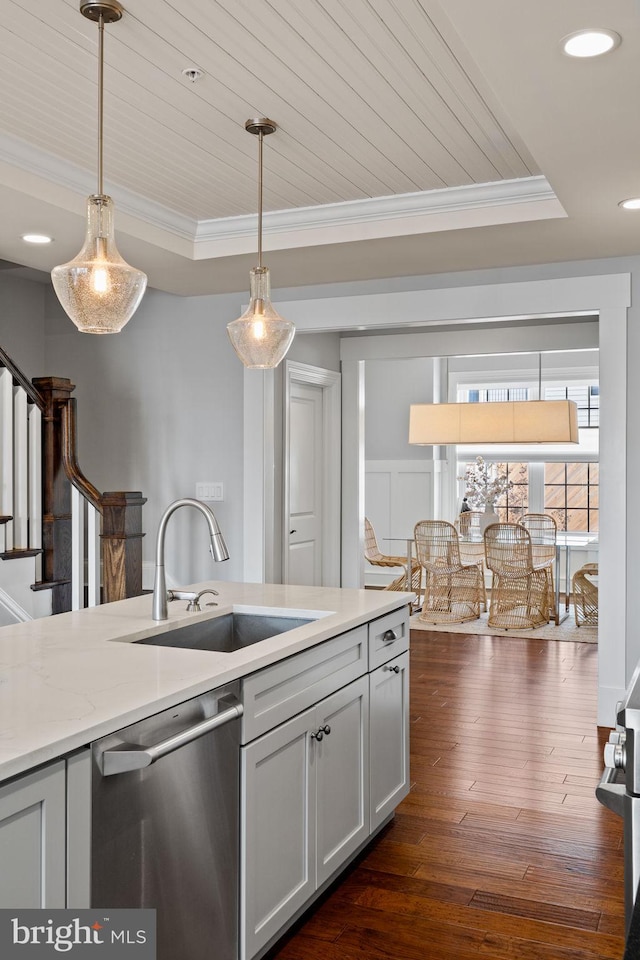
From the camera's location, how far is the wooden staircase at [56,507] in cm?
404

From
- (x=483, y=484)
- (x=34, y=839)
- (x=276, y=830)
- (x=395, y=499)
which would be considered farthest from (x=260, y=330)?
(x=395, y=499)

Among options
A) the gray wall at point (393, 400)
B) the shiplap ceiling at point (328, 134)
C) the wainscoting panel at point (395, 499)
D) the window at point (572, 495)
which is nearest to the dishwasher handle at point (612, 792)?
the shiplap ceiling at point (328, 134)

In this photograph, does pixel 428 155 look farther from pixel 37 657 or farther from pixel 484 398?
pixel 484 398

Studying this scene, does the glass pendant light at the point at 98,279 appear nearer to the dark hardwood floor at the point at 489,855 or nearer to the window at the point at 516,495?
the dark hardwood floor at the point at 489,855

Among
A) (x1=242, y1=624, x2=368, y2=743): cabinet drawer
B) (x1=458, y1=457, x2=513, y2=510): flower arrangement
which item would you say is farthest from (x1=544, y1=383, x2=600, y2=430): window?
(x1=242, y1=624, x2=368, y2=743): cabinet drawer

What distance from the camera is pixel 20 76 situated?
2.87m

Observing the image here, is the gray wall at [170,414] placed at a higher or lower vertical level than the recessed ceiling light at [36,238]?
lower

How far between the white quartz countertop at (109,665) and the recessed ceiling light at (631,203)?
77.2 inches

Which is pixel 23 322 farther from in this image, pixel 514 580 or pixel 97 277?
pixel 514 580

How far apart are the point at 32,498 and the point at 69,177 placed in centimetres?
149

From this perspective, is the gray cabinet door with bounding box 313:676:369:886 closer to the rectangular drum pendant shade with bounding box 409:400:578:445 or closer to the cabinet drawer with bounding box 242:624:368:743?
the cabinet drawer with bounding box 242:624:368:743

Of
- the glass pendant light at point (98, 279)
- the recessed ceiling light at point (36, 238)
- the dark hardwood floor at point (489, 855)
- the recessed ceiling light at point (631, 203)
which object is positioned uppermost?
the recessed ceiling light at point (36, 238)

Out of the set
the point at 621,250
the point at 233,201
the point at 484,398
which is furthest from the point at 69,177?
the point at 484,398

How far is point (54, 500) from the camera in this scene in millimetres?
4191
